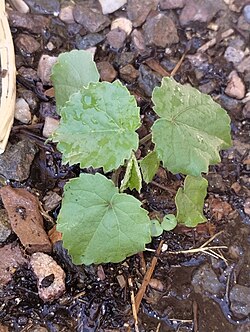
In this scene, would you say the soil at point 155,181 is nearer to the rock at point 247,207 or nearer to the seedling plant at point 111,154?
the rock at point 247,207

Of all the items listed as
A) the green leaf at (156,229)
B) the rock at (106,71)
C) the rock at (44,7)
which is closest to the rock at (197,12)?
the rock at (106,71)

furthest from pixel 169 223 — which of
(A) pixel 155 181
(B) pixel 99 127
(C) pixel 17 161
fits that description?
(C) pixel 17 161

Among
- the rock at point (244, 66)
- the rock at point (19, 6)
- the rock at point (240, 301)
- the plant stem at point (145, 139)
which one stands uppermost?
the rock at point (19, 6)

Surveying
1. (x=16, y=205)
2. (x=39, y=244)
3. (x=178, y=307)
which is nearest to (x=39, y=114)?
(x=16, y=205)

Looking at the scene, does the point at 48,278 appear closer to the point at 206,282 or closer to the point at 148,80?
the point at 206,282

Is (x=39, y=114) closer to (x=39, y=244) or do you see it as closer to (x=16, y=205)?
(x=16, y=205)

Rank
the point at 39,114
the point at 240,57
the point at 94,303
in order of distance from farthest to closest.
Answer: the point at 240,57 → the point at 39,114 → the point at 94,303
